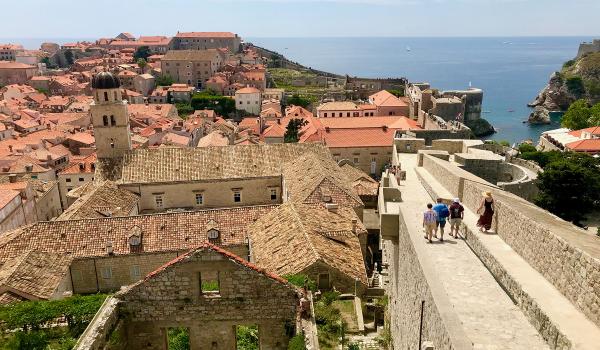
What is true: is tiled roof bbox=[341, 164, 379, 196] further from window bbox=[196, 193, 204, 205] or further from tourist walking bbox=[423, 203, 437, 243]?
tourist walking bbox=[423, 203, 437, 243]

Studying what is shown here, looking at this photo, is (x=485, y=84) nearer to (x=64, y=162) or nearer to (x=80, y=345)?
(x=64, y=162)

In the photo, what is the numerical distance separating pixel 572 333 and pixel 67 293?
1801 centimetres

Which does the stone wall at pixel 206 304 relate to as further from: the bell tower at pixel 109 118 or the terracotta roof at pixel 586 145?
the terracotta roof at pixel 586 145

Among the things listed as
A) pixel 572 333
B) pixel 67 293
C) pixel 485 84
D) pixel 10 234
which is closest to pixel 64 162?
pixel 10 234

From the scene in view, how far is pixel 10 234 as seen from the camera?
851 inches

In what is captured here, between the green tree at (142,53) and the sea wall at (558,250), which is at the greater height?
the green tree at (142,53)

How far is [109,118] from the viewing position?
30797 mm

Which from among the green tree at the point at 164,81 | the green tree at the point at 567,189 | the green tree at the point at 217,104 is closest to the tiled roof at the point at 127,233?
the green tree at the point at 567,189

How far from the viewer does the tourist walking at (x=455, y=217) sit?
442 inches

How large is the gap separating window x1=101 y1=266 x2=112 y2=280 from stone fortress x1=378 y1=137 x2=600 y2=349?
13.3m

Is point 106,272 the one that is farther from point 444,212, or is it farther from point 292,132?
point 292,132

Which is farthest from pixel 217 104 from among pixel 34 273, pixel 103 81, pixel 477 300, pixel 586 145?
pixel 477 300

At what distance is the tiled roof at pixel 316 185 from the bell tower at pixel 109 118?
11.5 meters

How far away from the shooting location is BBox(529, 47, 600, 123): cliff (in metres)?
98.9
